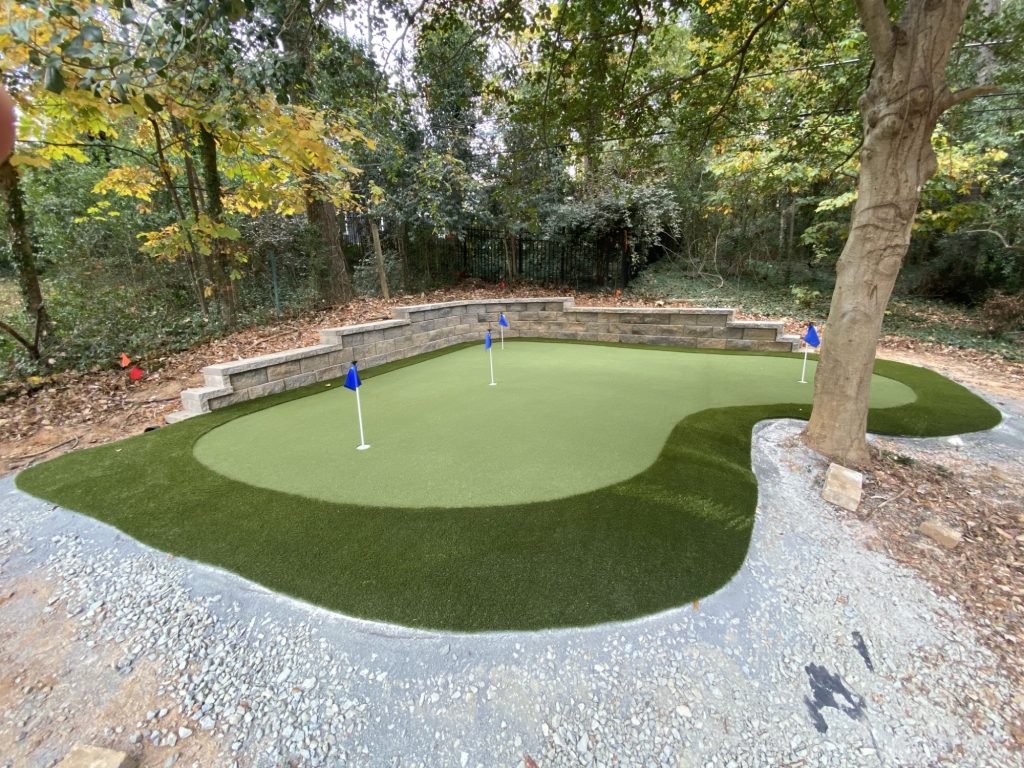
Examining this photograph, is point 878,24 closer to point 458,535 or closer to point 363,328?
point 458,535

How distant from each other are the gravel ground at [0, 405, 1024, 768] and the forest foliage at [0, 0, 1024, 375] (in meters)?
2.08

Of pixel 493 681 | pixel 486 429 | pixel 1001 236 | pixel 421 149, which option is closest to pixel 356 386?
pixel 486 429

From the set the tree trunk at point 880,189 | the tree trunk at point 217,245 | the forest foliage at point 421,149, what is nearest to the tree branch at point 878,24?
the tree trunk at point 880,189

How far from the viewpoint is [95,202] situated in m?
8.15

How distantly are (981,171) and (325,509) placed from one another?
10.1 meters

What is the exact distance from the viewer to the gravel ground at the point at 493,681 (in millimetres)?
1306

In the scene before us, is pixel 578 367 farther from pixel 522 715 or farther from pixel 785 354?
pixel 522 715

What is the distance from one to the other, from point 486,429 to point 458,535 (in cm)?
131

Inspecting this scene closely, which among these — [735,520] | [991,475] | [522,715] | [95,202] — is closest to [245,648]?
[522,715]

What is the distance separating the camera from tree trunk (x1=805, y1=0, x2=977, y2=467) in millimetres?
2336

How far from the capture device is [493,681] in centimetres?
147

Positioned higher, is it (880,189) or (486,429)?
(880,189)

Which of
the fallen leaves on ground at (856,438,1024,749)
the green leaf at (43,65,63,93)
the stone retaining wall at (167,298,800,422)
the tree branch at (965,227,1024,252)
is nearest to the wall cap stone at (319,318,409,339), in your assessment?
the stone retaining wall at (167,298,800,422)

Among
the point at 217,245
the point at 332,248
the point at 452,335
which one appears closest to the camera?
the point at 217,245
